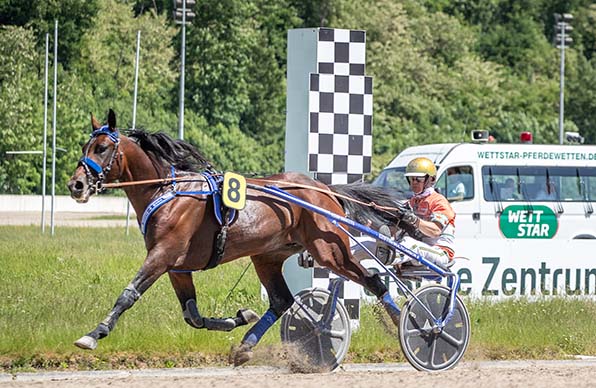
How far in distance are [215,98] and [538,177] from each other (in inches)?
1182

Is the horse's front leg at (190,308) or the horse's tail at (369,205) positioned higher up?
the horse's tail at (369,205)

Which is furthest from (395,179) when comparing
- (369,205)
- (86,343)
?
(86,343)

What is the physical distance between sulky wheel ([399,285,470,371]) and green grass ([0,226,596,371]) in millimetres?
862

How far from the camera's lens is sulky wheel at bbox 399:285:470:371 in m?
10.0

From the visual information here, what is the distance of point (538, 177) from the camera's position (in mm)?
20656

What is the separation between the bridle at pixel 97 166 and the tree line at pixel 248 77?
92.0 ft

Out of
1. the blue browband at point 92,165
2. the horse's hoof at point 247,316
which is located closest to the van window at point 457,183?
the horse's hoof at point 247,316

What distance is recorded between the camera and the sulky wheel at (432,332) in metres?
10.0

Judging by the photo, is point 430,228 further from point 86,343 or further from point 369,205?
point 86,343

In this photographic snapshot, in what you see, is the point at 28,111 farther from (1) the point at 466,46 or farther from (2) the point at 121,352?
(1) the point at 466,46

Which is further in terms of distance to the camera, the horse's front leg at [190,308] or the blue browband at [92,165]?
the horse's front leg at [190,308]

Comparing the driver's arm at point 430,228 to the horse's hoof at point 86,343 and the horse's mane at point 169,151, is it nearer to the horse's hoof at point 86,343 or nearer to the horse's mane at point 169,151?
the horse's mane at point 169,151

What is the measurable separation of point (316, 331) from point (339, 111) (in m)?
2.97

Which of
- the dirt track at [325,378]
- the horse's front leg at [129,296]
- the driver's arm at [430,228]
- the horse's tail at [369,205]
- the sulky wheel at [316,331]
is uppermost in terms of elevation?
the horse's tail at [369,205]
